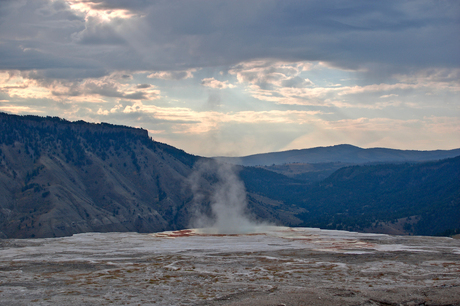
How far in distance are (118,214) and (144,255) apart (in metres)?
116

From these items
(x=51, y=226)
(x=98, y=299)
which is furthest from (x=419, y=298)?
(x=51, y=226)

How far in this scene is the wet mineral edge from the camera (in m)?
41.5

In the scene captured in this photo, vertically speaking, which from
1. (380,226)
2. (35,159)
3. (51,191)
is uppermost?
(35,159)

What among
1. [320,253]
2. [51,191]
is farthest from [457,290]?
[51,191]

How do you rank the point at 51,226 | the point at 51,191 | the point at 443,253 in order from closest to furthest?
the point at 443,253, the point at 51,226, the point at 51,191

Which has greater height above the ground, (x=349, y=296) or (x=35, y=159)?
(x=35, y=159)

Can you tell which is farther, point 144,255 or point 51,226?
point 51,226

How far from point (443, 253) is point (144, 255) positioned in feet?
174

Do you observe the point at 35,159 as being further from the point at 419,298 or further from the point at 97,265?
the point at 419,298

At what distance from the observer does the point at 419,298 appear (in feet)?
132

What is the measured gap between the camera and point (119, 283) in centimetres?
5016

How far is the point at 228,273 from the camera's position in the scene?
186ft

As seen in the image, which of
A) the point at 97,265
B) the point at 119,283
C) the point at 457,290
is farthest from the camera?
the point at 97,265

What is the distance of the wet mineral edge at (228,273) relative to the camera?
41500 millimetres
